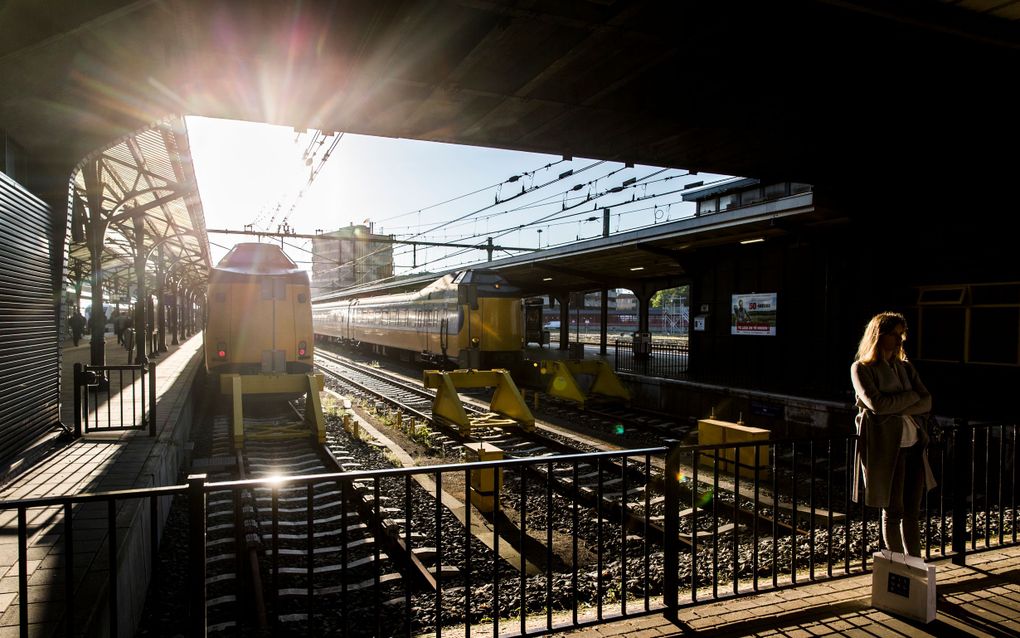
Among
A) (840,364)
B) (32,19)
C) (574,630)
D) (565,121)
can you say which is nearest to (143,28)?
(32,19)

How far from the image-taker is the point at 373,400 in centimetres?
1556

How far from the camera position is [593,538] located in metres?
6.21

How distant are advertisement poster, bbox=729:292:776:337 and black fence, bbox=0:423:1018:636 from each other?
6538mm

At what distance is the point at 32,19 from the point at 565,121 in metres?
5.47

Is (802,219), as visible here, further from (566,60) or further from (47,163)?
(47,163)

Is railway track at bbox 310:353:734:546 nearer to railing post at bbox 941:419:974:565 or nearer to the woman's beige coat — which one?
the woman's beige coat

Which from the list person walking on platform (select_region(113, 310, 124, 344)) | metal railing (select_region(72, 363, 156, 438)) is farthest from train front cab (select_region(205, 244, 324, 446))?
person walking on platform (select_region(113, 310, 124, 344))

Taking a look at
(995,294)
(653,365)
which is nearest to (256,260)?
(653,365)

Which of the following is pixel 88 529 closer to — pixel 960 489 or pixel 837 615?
pixel 837 615

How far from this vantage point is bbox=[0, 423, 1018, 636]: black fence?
10.9 ft

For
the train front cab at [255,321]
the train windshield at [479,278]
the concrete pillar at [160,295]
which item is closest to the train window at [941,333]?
the train windshield at [479,278]

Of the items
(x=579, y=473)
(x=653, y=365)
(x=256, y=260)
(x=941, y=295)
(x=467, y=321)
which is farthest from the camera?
(x=653, y=365)

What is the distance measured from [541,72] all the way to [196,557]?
17.9ft

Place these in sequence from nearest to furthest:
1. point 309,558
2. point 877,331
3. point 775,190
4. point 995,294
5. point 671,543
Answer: point 309,558 → point 671,543 → point 877,331 → point 995,294 → point 775,190
